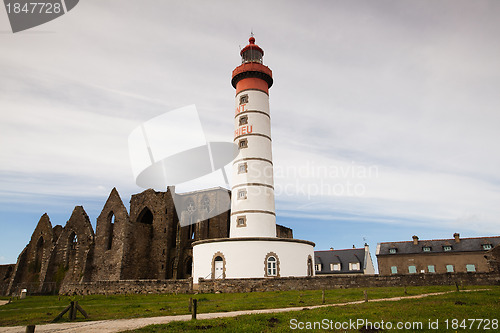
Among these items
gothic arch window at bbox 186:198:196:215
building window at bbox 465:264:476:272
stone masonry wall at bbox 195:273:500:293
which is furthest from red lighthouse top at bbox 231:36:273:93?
building window at bbox 465:264:476:272

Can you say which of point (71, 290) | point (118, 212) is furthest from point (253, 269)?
point (118, 212)

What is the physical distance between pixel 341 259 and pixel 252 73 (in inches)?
1261

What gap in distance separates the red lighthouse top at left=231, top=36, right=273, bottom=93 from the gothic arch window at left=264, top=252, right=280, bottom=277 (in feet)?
50.1

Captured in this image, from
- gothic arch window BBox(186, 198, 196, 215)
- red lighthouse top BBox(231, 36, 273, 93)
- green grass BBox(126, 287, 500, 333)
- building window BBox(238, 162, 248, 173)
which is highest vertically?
red lighthouse top BBox(231, 36, 273, 93)

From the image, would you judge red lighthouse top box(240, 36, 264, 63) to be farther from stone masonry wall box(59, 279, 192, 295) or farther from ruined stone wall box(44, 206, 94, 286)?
ruined stone wall box(44, 206, 94, 286)

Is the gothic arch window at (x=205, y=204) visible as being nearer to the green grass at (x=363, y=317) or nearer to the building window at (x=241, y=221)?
the building window at (x=241, y=221)

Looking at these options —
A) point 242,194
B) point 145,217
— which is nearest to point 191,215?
point 145,217

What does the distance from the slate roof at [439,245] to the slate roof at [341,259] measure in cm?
305

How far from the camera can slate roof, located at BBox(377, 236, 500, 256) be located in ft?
141

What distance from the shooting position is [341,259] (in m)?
50.1

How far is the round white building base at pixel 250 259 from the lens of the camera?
1003 inches

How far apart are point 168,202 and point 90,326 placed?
27.4 m

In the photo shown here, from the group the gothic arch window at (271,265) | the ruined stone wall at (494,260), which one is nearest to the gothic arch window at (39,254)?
the gothic arch window at (271,265)

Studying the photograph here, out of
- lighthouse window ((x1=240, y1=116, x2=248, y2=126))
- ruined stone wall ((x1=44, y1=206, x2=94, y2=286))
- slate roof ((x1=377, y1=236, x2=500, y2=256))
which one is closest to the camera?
lighthouse window ((x1=240, y1=116, x2=248, y2=126))
